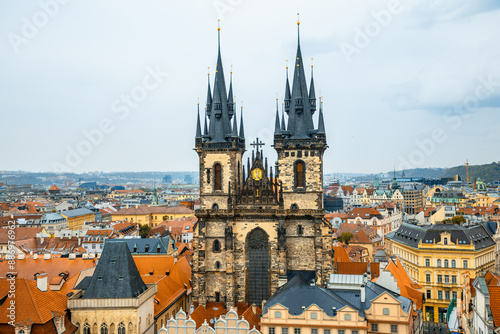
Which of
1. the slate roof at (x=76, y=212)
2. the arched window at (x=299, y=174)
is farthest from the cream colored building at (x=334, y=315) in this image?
the slate roof at (x=76, y=212)

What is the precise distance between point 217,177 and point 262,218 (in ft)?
25.7

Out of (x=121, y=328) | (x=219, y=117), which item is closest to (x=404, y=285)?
(x=219, y=117)

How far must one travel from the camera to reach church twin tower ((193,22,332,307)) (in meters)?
59.8

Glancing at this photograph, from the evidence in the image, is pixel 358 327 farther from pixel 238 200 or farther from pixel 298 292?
pixel 238 200

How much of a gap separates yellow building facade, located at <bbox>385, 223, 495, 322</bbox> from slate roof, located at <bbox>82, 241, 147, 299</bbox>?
4745cm

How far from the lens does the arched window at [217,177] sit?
6247 centimetres

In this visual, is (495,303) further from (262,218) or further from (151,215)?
(151,215)

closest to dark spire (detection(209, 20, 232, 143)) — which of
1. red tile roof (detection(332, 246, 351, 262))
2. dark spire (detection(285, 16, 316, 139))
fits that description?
dark spire (detection(285, 16, 316, 139))

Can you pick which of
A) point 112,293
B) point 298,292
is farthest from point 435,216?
point 112,293

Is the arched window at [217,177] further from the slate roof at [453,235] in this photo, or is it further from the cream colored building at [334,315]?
the slate roof at [453,235]

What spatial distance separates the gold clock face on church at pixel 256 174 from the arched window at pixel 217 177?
4319mm

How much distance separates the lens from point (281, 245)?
2322 inches

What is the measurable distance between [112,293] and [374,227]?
328 ft

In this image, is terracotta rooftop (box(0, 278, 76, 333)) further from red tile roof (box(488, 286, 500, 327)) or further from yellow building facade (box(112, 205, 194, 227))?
yellow building facade (box(112, 205, 194, 227))
